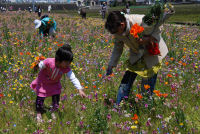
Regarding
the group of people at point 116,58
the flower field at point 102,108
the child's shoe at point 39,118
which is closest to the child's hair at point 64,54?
the group of people at point 116,58

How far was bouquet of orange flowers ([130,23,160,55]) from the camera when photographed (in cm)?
312

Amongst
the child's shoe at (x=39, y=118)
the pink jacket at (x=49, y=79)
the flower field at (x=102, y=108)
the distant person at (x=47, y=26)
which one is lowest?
the child's shoe at (x=39, y=118)

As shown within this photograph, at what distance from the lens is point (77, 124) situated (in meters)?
3.04

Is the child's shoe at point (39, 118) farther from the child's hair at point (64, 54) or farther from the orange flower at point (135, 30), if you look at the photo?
the orange flower at point (135, 30)

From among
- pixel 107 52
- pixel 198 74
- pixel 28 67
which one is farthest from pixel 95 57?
pixel 198 74

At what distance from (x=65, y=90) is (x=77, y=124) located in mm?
1414

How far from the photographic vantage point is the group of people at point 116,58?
10.8 ft

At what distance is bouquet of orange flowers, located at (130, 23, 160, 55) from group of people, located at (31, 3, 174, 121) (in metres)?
0.05

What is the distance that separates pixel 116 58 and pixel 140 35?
720 millimetres

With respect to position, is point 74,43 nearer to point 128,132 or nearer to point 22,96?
point 22,96

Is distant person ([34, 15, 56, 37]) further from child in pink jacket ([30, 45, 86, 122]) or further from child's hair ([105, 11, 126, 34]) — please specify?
child's hair ([105, 11, 126, 34])

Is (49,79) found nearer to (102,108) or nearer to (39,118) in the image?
(39,118)

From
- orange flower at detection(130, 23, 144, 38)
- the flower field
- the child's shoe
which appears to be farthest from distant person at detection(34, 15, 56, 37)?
orange flower at detection(130, 23, 144, 38)

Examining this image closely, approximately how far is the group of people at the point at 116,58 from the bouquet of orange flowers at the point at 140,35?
0.16ft
